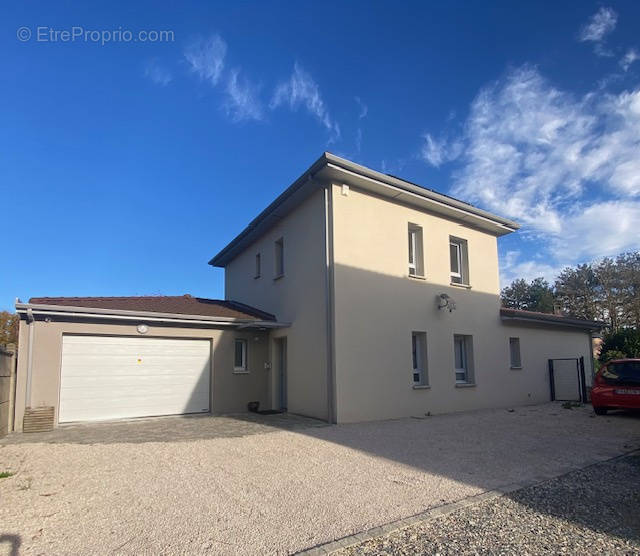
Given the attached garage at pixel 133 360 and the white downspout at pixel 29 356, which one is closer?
the white downspout at pixel 29 356

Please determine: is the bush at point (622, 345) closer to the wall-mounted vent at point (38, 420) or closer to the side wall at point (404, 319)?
the side wall at point (404, 319)

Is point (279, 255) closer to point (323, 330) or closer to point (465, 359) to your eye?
point (323, 330)

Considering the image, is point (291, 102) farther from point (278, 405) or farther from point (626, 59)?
point (278, 405)

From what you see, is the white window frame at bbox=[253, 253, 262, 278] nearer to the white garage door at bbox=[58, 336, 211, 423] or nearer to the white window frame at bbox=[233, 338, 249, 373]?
the white window frame at bbox=[233, 338, 249, 373]

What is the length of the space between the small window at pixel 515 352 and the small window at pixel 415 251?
196 inches

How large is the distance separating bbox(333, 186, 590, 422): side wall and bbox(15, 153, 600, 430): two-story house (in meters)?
0.04

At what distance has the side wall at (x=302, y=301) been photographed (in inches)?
418

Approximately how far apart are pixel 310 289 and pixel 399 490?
6.88 meters

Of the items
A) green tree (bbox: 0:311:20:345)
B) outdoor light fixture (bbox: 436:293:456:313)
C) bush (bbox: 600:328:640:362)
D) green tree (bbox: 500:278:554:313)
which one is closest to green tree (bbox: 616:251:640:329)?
green tree (bbox: 500:278:554:313)

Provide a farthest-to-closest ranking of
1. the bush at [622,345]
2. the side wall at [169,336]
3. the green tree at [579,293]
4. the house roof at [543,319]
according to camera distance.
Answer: the green tree at [579,293], the bush at [622,345], the house roof at [543,319], the side wall at [169,336]

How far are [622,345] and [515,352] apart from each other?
6042mm

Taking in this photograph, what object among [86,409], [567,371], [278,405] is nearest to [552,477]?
[278,405]

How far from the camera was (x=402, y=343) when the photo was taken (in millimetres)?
11414

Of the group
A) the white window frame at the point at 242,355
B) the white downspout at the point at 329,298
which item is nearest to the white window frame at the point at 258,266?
the white window frame at the point at 242,355
